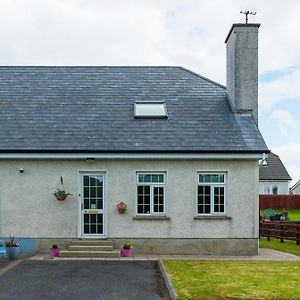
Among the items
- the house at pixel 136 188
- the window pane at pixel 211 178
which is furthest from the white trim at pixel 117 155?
the window pane at pixel 211 178

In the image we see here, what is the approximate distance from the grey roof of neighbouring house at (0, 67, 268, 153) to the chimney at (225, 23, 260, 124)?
49 cm

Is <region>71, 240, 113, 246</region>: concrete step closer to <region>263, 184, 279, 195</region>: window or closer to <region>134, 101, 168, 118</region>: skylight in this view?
<region>134, 101, 168, 118</region>: skylight

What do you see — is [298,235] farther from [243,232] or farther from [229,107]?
[229,107]

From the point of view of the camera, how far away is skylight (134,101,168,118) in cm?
1757

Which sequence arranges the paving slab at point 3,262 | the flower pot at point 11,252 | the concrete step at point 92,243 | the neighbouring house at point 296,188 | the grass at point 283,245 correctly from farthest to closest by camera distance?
the neighbouring house at point 296,188
the grass at point 283,245
the concrete step at point 92,243
the flower pot at point 11,252
the paving slab at point 3,262

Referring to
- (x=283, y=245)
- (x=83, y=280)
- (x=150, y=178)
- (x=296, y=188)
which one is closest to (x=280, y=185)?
(x=296, y=188)

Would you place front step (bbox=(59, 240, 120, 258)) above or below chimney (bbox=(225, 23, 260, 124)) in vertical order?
below

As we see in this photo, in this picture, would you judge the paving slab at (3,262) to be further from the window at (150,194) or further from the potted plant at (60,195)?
the window at (150,194)

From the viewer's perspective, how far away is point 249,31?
59.2 ft

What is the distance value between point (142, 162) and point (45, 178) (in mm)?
3374

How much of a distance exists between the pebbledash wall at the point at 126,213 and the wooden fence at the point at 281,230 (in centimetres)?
470

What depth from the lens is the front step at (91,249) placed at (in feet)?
50.2

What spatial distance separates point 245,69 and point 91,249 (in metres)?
8.76

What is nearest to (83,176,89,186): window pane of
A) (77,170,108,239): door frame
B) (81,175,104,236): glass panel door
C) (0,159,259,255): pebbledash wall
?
(81,175,104,236): glass panel door
